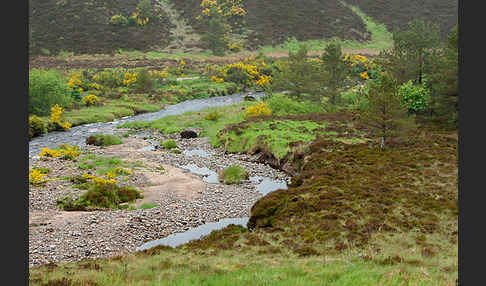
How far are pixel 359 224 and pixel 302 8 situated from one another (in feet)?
388

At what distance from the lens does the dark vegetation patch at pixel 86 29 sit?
311 feet

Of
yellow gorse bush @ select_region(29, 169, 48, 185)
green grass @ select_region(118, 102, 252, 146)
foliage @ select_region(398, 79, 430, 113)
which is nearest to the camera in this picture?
yellow gorse bush @ select_region(29, 169, 48, 185)

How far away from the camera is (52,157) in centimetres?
3288

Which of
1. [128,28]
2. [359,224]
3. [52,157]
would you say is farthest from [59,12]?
[359,224]

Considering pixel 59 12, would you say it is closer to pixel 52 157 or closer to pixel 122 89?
pixel 122 89

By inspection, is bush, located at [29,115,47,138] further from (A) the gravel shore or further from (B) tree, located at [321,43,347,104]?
(B) tree, located at [321,43,347,104]

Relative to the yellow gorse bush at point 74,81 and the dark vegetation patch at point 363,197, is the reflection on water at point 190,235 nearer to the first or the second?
the dark vegetation patch at point 363,197

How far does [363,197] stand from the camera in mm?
20094

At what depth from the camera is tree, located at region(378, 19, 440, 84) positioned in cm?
4391

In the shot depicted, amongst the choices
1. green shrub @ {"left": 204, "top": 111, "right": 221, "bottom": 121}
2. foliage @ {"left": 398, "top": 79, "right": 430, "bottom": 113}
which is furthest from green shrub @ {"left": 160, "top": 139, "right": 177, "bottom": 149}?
foliage @ {"left": 398, "top": 79, "right": 430, "bottom": 113}

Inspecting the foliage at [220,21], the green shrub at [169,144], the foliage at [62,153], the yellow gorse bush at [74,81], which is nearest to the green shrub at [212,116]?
the green shrub at [169,144]

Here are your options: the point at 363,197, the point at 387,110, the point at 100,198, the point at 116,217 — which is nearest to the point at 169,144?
the point at 100,198

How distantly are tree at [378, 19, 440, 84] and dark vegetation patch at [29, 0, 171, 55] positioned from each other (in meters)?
74.9

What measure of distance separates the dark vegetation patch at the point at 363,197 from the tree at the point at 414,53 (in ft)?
58.9
